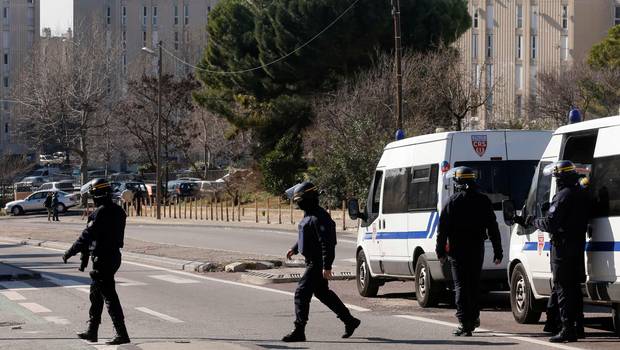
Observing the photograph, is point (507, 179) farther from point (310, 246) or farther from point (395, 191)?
point (310, 246)

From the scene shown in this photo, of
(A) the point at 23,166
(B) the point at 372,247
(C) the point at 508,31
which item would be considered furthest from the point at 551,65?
(B) the point at 372,247

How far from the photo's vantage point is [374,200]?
17500 millimetres

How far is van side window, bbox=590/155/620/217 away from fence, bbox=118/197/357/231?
97.3 ft

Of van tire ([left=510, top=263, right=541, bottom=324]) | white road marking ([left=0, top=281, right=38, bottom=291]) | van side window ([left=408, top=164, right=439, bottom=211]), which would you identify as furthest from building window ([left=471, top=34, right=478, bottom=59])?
van tire ([left=510, top=263, right=541, bottom=324])

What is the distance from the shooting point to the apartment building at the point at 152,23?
104919mm

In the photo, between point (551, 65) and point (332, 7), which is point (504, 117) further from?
point (332, 7)

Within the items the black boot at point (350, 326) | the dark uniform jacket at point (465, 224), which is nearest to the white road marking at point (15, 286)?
the black boot at point (350, 326)

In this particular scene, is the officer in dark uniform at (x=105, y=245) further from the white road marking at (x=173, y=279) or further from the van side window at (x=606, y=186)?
the white road marking at (x=173, y=279)

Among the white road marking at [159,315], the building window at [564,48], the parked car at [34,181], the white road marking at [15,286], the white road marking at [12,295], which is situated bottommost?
the white road marking at [159,315]

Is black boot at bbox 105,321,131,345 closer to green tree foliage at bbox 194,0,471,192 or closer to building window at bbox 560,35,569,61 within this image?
green tree foliage at bbox 194,0,471,192

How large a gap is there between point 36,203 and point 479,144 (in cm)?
5870

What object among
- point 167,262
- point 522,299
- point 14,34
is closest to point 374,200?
point 522,299

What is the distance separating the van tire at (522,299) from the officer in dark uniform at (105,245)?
15.7 ft

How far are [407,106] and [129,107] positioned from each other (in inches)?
1278
